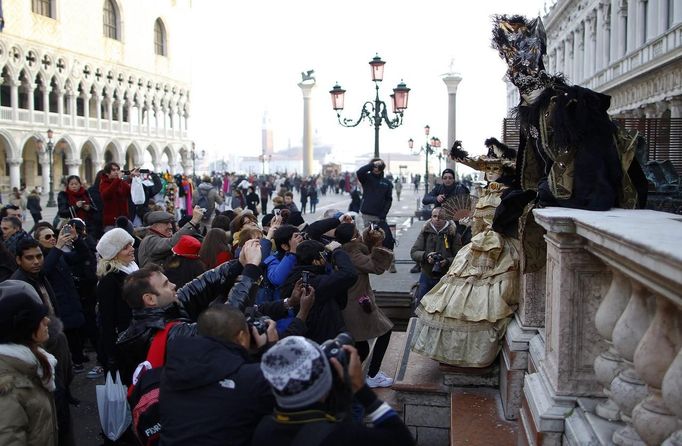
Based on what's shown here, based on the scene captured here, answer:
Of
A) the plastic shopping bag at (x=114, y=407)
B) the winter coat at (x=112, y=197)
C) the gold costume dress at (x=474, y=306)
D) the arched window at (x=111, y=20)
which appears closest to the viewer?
the plastic shopping bag at (x=114, y=407)

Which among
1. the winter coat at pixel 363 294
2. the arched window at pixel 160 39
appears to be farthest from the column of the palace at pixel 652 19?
the arched window at pixel 160 39

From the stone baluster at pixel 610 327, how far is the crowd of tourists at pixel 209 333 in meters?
0.80

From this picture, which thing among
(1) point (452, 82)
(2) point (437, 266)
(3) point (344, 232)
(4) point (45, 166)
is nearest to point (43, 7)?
(4) point (45, 166)

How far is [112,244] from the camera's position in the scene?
468 centimetres

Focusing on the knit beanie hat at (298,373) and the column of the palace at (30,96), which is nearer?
the knit beanie hat at (298,373)

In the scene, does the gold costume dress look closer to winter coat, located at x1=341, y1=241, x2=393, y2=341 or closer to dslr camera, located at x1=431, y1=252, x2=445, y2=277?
winter coat, located at x1=341, y1=241, x2=393, y2=341

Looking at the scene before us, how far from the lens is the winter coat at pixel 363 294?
491 cm

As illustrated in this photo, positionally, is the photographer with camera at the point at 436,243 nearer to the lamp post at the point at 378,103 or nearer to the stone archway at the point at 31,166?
the lamp post at the point at 378,103

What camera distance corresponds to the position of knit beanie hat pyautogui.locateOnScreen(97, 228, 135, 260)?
4660 millimetres

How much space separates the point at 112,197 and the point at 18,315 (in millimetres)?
7196

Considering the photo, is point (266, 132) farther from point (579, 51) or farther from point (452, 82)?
point (452, 82)

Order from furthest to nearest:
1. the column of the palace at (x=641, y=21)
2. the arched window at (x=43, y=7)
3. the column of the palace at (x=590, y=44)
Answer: the arched window at (x=43, y=7)
the column of the palace at (x=590, y=44)
the column of the palace at (x=641, y=21)

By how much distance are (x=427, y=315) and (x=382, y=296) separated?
423cm

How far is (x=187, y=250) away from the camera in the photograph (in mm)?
5094
